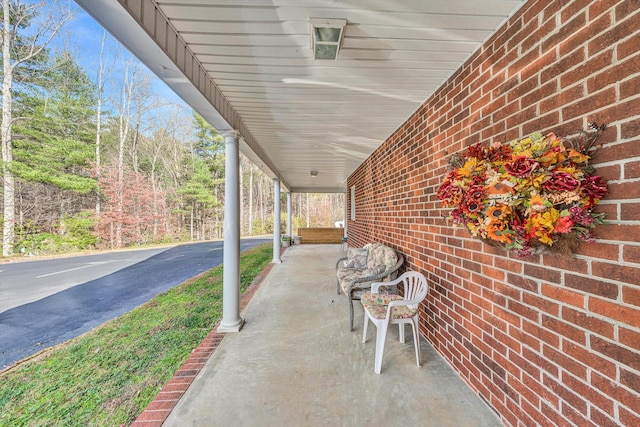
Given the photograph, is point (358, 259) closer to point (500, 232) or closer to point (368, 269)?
point (368, 269)

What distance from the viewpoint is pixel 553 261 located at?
4.13 ft

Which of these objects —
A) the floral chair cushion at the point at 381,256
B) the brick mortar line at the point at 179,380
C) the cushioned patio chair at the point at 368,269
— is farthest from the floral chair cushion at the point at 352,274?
the brick mortar line at the point at 179,380

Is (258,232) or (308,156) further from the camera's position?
(258,232)

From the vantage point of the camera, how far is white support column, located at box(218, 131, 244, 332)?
2.93 meters

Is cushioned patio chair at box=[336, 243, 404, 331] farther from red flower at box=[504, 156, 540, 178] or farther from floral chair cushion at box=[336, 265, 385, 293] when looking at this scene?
red flower at box=[504, 156, 540, 178]

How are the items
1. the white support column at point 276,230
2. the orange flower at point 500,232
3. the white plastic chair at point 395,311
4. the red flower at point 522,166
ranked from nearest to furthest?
Result: the red flower at point 522,166
the orange flower at point 500,232
the white plastic chair at point 395,311
the white support column at point 276,230

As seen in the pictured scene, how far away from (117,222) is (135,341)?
12.0 m

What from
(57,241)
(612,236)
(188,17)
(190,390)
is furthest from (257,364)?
(57,241)

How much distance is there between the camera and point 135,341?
2.77 m

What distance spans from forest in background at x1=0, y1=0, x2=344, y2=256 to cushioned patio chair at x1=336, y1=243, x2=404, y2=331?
11.7 metres

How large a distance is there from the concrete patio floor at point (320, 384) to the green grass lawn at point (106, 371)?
16.7 inches

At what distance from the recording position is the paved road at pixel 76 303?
117 inches

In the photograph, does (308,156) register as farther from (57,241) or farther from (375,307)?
(57,241)

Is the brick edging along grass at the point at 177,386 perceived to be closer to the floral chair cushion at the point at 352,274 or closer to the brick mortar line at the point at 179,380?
the brick mortar line at the point at 179,380
